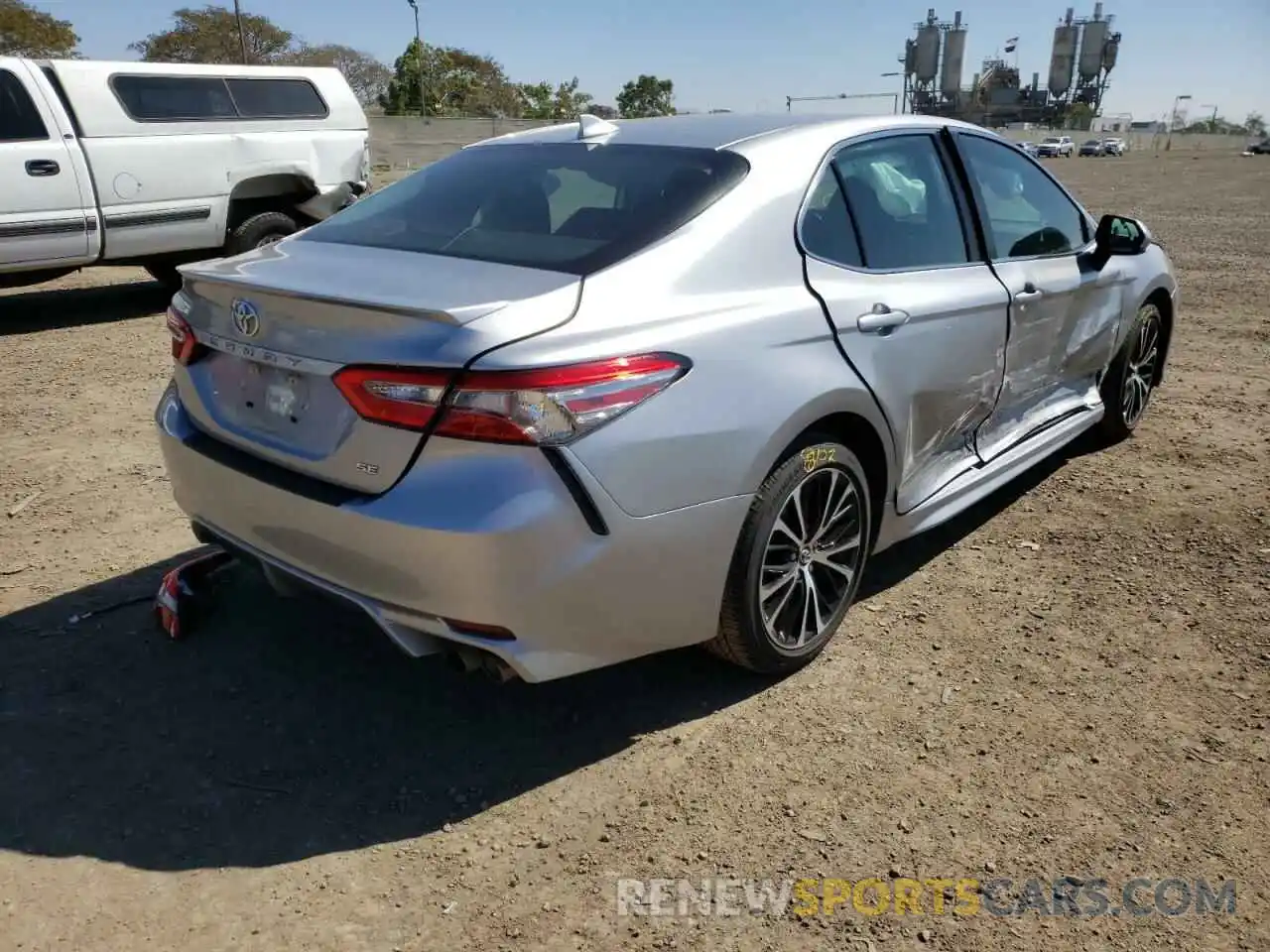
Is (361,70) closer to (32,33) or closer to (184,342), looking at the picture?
(32,33)

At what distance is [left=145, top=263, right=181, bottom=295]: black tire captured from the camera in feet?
32.1

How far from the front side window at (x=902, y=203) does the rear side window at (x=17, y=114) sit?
23.4ft

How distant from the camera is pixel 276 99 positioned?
9.64m

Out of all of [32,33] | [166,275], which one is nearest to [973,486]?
[166,275]

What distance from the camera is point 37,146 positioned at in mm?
7801

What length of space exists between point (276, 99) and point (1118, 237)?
26.1 feet

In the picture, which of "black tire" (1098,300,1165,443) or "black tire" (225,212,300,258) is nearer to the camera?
"black tire" (1098,300,1165,443)

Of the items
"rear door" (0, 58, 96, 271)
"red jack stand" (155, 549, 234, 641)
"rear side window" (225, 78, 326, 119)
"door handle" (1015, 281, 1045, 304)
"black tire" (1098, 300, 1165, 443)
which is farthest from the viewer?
"rear side window" (225, 78, 326, 119)

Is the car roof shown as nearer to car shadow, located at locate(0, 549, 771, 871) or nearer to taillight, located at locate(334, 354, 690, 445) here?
taillight, located at locate(334, 354, 690, 445)

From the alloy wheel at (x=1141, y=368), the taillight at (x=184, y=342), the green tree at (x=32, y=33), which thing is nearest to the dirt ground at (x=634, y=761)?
Result: the taillight at (x=184, y=342)

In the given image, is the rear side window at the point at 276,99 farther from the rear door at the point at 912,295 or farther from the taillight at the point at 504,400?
the taillight at the point at 504,400

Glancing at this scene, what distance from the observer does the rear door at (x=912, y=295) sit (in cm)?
311

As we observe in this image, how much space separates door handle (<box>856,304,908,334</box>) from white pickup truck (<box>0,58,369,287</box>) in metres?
5.93

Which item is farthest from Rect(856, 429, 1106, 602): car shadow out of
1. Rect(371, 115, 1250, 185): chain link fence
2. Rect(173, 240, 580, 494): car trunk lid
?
Rect(371, 115, 1250, 185): chain link fence
